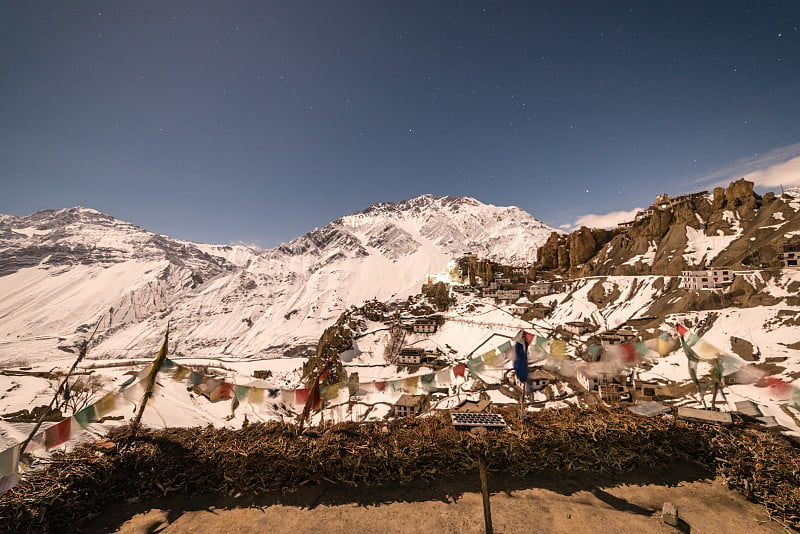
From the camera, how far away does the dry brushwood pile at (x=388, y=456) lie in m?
6.02

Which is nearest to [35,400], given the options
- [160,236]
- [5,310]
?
[5,310]

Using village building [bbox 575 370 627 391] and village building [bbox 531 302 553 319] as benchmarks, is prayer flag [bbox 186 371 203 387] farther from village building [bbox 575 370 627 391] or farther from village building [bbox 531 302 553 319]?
village building [bbox 531 302 553 319]

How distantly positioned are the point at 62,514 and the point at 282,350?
7675cm

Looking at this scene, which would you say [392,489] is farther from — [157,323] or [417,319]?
[157,323]

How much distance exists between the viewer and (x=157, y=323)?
9412cm

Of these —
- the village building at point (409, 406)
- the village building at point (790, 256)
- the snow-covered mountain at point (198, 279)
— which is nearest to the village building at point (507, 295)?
the village building at point (790, 256)

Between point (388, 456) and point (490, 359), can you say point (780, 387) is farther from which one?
point (388, 456)

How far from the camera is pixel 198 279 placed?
411 feet

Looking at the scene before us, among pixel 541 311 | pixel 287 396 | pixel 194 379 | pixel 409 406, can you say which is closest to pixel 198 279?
pixel 409 406

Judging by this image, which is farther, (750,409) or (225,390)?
(225,390)

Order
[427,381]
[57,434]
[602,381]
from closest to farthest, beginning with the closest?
[57,434]
[427,381]
[602,381]

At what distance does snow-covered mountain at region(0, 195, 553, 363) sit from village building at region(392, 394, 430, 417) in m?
47.7

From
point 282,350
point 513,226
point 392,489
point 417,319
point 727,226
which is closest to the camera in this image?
point 392,489

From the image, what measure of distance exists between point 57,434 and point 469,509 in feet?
33.0
